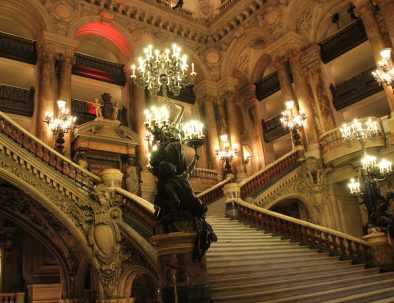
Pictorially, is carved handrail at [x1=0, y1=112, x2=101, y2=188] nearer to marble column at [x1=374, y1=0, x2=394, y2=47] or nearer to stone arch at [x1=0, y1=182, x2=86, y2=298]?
stone arch at [x1=0, y1=182, x2=86, y2=298]

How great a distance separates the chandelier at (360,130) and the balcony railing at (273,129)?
6.56 metres

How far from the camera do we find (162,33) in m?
18.4

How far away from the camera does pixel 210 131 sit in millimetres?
18672

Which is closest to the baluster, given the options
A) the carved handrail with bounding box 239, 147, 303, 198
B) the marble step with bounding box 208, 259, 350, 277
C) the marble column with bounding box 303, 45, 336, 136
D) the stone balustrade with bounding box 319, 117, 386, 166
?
the marble step with bounding box 208, 259, 350, 277

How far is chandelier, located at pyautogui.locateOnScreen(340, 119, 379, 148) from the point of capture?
11370mm

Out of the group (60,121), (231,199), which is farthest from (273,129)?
(60,121)

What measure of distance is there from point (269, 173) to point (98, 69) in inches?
350

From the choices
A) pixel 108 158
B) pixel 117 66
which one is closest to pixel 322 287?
pixel 108 158

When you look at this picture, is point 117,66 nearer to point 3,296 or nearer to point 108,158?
point 108,158

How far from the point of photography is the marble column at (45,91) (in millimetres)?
13695

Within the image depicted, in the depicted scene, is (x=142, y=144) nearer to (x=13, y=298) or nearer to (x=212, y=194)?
(x=212, y=194)

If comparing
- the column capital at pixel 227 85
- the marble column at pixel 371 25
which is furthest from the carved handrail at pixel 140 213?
the column capital at pixel 227 85

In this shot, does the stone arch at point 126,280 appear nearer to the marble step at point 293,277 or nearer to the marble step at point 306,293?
the marble step at point 293,277

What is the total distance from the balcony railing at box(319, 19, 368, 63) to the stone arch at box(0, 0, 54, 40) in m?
11.7
